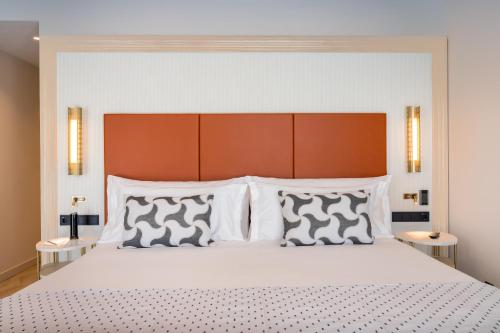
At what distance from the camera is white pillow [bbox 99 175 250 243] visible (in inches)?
104

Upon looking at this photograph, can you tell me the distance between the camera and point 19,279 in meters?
3.79

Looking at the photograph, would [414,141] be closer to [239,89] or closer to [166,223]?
[239,89]

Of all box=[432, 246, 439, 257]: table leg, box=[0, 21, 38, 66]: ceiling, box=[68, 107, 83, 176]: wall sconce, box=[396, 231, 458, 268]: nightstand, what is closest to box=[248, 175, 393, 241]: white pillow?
box=[396, 231, 458, 268]: nightstand

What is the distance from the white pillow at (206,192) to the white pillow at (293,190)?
8 cm

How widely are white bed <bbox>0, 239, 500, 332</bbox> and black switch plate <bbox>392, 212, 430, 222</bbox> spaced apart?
0.88 m

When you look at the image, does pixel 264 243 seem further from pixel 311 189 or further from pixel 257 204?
pixel 311 189

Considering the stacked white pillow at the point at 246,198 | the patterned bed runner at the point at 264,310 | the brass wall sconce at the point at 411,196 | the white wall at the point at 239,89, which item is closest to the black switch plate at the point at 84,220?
the white wall at the point at 239,89

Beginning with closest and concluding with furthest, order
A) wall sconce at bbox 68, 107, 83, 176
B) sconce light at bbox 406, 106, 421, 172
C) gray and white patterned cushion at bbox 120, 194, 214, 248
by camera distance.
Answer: gray and white patterned cushion at bbox 120, 194, 214, 248 → wall sconce at bbox 68, 107, 83, 176 → sconce light at bbox 406, 106, 421, 172

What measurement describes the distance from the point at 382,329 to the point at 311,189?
1571 millimetres

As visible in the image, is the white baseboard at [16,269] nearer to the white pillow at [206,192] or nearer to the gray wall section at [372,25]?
the white pillow at [206,192]

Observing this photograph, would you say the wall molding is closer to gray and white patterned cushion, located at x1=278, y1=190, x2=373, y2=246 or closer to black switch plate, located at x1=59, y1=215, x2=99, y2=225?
black switch plate, located at x1=59, y1=215, x2=99, y2=225

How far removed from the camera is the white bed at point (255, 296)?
1279 mm

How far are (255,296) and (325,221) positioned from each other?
1.05m

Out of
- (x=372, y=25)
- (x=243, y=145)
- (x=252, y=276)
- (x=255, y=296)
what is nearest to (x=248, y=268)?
(x=252, y=276)
